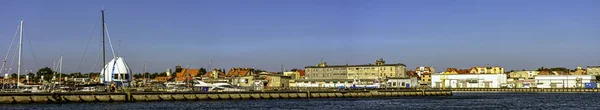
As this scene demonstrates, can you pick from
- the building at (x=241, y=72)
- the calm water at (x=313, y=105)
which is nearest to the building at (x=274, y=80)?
the building at (x=241, y=72)

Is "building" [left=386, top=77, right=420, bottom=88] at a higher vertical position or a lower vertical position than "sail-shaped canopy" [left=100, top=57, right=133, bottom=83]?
lower

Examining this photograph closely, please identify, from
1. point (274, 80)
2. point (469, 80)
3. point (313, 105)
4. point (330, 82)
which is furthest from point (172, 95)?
point (469, 80)

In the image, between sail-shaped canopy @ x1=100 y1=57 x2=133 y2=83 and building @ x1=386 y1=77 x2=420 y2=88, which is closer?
sail-shaped canopy @ x1=100 y1=57 x2=133 y2=83

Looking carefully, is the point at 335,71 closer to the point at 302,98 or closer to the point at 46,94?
the point at 302,98

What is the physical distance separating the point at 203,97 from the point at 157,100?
7.05m

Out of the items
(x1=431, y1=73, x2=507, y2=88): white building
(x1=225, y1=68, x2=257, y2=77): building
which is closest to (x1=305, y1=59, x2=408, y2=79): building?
(x1=431, y1=73, x2=507, y2=88): white building

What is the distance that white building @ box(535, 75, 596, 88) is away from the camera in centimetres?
17338

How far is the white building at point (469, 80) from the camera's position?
176 meters

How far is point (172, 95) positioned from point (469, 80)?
4671 inches

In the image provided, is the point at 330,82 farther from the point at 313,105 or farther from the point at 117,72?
the point at 313,105

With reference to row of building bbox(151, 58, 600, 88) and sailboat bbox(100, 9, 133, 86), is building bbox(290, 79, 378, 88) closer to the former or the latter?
row of building bbox(151, 58, 600, 88)

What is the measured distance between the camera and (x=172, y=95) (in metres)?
79.2

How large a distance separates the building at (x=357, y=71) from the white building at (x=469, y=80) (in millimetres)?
9620

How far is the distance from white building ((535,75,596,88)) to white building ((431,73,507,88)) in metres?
9.70
